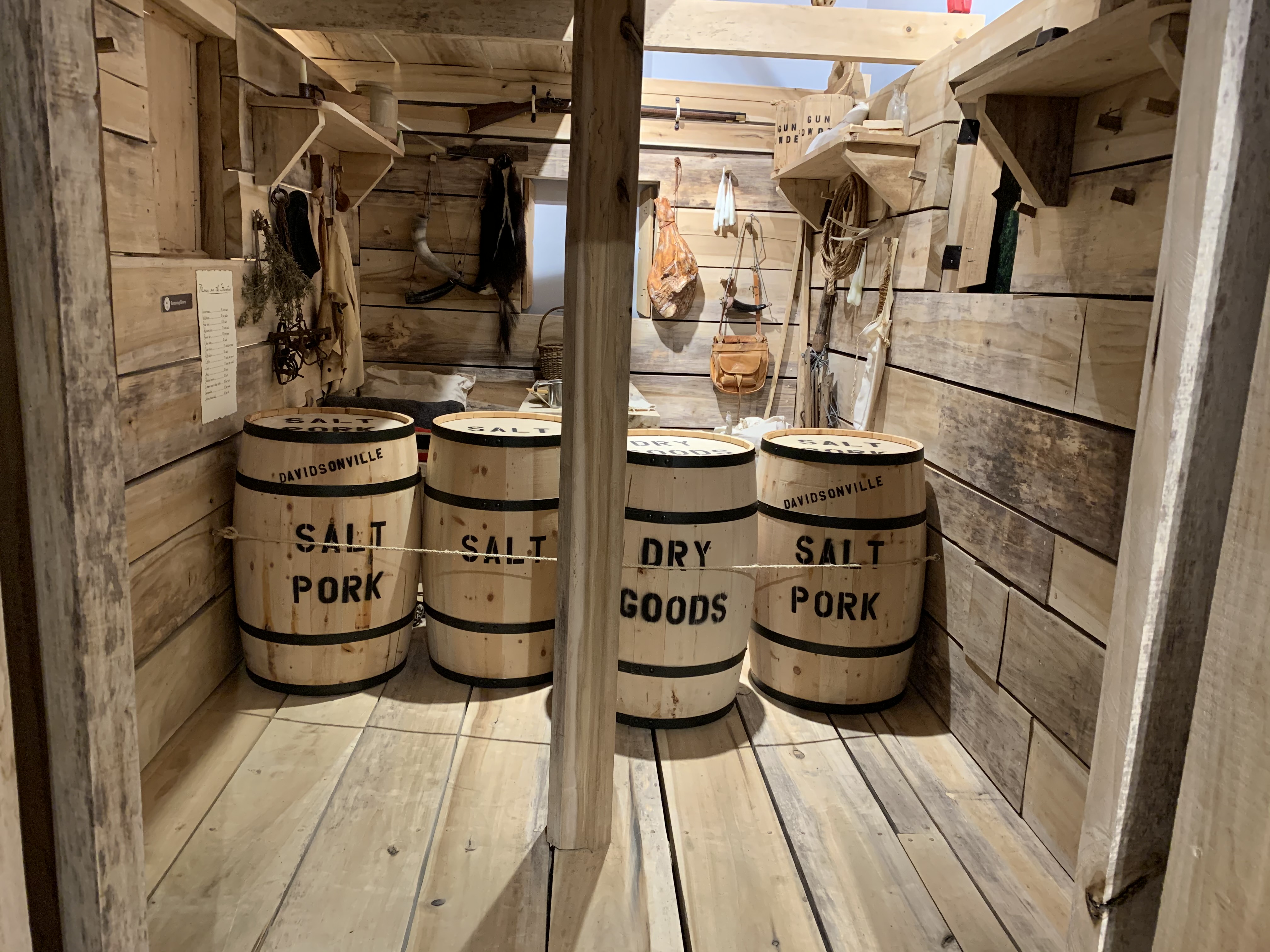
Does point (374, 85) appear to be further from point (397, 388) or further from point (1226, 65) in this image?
point (1226, 65)

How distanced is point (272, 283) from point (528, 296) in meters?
1.75

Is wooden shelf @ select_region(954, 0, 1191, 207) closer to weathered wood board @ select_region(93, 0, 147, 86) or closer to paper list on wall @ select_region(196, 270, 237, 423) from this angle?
weathered wood board @ select_region(93, 0, 147, 86)

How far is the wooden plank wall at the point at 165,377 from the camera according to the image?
2.06 meters

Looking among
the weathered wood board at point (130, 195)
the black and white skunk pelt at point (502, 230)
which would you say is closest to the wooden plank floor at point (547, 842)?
the weathered wood board at point (130, 195)

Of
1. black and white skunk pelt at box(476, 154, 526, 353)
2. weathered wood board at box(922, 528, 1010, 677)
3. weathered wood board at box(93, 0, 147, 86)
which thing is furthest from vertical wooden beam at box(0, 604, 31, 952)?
black and white skunk pelt at box(476, 154, 526, 353)

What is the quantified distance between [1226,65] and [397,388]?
384 centimetres

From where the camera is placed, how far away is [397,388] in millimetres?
4203

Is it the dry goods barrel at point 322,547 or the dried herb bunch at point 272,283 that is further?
the dried herb bunch at point 272,283

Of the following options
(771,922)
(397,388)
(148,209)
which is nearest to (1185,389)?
(771,922)

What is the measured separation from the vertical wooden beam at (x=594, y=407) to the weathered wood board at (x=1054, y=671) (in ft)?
3.35

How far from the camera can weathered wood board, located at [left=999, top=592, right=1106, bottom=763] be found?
1.94 m

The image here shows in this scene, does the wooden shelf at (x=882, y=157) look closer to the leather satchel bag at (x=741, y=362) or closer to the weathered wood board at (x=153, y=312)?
the leather satchel bag at (x=741, y=362)

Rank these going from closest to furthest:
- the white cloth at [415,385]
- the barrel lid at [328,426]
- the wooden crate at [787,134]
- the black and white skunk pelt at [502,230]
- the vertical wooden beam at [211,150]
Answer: the barrel lid at [328,426] → the vertical wooden beam at [211,150] → the wooden crate at [787,134] → the white cloth at [415,385] → the black and white skunk pelt at [502,230]

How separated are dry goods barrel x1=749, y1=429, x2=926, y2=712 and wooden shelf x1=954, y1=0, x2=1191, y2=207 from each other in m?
0.83
